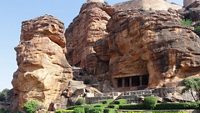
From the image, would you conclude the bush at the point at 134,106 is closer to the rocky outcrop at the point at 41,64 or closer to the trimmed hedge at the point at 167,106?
the trimmed hedge at the point at 167,106

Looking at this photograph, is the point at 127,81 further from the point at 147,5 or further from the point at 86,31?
the point at 147,5

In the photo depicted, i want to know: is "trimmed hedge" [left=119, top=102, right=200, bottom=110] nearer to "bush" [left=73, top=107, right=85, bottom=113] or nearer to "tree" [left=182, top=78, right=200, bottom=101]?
"tree" [left=182, top=78, right=200, bottom=101]

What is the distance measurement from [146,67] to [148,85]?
2896 mm

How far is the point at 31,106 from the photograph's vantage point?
1566 inches

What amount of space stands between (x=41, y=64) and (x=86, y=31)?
21208 mm

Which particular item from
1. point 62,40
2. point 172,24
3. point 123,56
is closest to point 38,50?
point 62,40

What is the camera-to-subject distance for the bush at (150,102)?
108 feet

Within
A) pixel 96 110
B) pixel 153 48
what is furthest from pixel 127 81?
pixel 96 110

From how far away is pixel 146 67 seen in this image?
147ft

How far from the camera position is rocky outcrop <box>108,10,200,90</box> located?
132 feet

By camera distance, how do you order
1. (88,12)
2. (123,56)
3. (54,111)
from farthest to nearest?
(88,12) → (123,56) → (54,111)

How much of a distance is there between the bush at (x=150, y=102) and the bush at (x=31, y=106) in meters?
13.2

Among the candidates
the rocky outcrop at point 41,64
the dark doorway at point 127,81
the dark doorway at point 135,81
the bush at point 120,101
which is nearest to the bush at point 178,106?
the bush at point 120,101

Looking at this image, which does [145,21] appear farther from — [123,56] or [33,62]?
[33,62]
